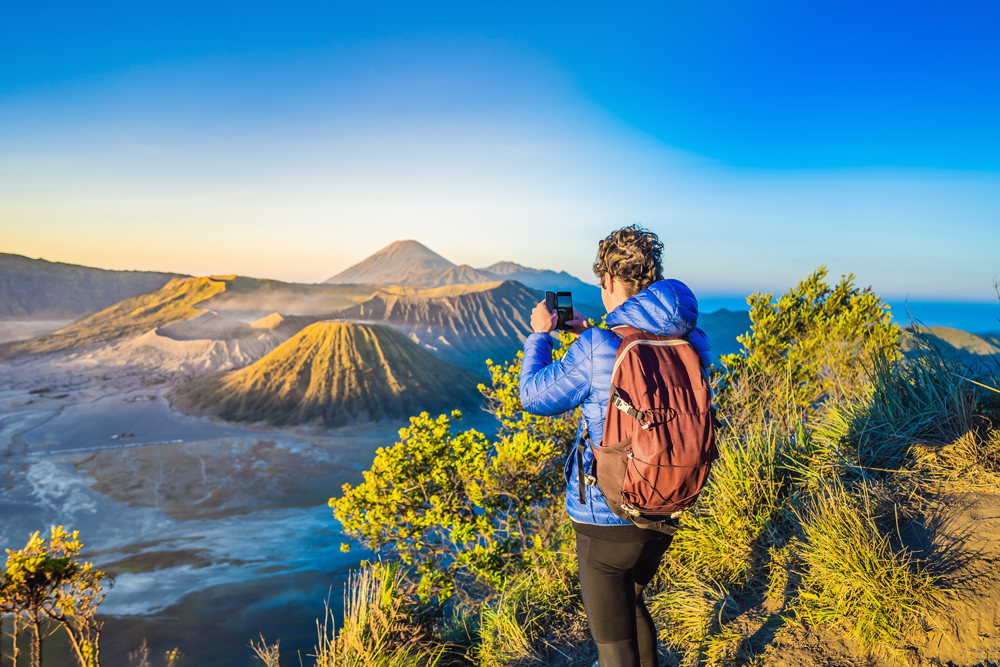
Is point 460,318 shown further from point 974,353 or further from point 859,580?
point 859,580

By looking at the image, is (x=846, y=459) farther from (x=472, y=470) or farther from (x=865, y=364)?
(x=472, y=470)

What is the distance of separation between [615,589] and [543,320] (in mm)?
780

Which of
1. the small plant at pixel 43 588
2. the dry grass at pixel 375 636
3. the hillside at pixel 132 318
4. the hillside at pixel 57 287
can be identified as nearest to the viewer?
the dry grass at pixel 375 636

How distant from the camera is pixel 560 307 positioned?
1515 millimetres

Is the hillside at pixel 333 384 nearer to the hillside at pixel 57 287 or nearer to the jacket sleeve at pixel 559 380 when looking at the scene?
the jacket sleeve at pixel 559 380

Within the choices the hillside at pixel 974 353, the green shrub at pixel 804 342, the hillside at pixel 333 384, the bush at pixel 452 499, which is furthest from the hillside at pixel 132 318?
the hillside at pixel 974 353

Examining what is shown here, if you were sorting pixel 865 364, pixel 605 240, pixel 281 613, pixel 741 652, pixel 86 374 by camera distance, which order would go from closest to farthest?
pixel 605 240 < pixel 741 652 < pixel 865 364 < pixel 281 613 < pixel 86 374

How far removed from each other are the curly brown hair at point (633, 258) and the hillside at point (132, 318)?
227ft

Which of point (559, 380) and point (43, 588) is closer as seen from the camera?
point (559, 380)

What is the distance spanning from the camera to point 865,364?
3.63 m

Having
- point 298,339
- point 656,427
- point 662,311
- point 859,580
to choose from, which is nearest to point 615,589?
point 656,427

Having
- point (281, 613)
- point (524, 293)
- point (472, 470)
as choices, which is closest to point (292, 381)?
point (281, 613)

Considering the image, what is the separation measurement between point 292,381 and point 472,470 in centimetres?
3854

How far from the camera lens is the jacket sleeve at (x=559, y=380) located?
1169 mm
